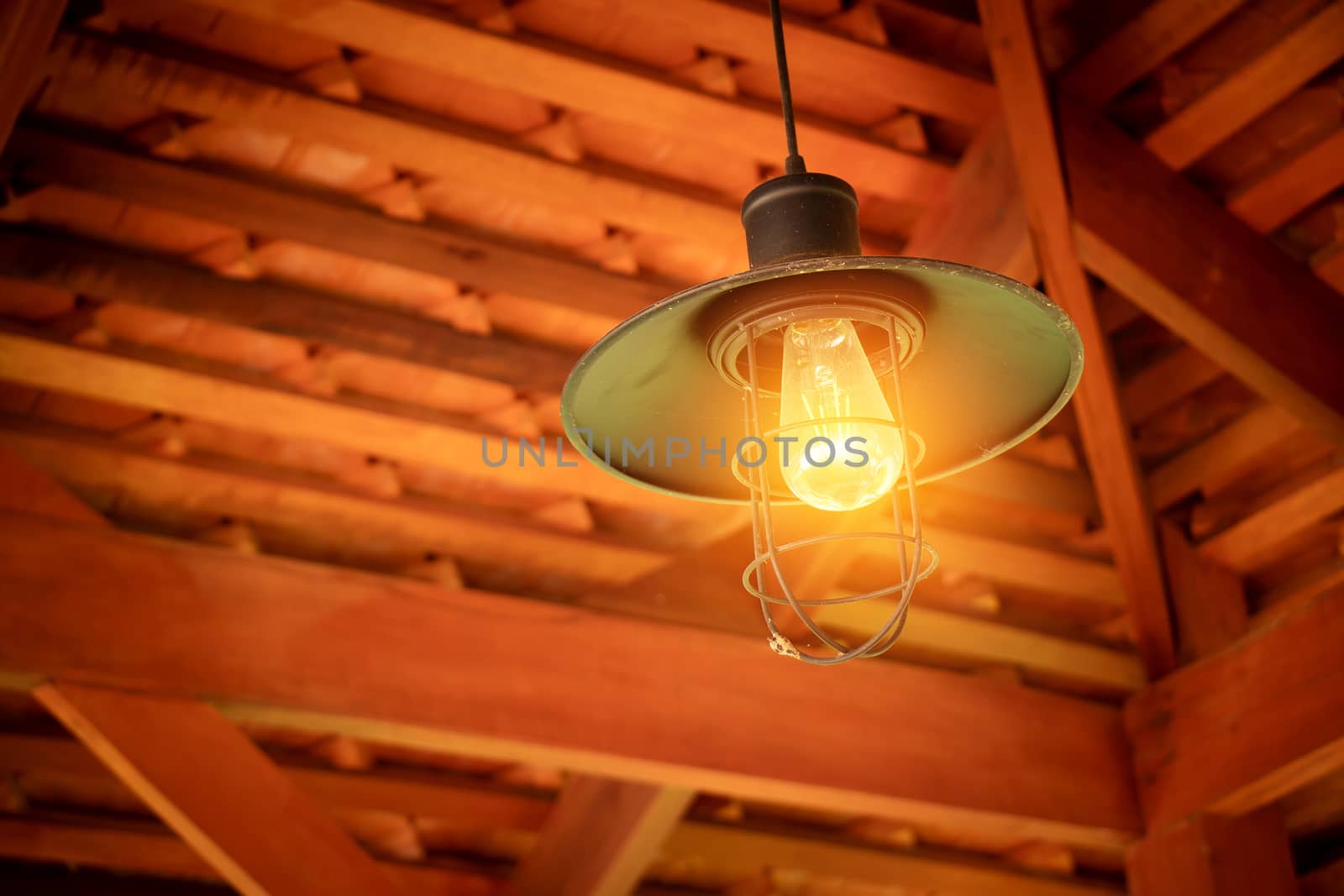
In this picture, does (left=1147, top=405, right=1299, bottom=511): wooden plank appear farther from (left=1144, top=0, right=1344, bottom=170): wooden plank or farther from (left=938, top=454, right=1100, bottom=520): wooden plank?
(left=1144, top=0, right=1344, bottom=170): wooden plank

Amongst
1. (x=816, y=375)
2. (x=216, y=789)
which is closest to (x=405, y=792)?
(x=216, y=789)

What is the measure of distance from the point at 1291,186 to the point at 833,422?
2.00 m

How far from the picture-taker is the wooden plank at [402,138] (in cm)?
229

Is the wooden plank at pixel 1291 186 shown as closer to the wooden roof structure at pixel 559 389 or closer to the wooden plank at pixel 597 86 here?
the wooden roof structure at pixel 559 389

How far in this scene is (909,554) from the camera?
316cm

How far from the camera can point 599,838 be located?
10.4 feet

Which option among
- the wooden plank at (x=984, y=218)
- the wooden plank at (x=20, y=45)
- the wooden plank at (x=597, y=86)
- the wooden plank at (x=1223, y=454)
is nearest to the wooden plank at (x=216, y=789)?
the wooden plank at (x=20, y=45)

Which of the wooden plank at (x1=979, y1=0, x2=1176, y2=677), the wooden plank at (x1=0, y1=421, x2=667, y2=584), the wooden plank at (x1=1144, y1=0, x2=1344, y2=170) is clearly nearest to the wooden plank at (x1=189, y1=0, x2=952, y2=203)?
the wooden plank at (x1=979, y1=0, x2=1176, y2=677)

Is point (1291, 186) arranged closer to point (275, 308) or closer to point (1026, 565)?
point (1026, 565)

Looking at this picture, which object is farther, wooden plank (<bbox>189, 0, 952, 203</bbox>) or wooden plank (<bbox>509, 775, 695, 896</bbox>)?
wooden plank (<bbox>509, 775, 695, 896</bbox>)

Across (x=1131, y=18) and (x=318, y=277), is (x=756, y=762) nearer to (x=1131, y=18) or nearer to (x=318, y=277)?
(x=318, y=277)

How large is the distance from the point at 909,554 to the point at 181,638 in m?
1.59

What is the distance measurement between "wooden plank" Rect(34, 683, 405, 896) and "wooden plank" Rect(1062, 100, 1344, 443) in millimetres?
1762

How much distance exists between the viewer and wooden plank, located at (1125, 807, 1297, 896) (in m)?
2.92
